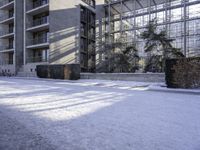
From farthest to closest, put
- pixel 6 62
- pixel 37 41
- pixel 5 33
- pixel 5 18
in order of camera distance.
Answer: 1. pixel 5 33
2. pixel 5 18
3. pixel 6 62
4. pixel 37 41

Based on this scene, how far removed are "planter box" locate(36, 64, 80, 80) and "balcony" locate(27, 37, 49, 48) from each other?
25.2ft

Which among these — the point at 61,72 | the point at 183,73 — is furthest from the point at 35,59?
the point at 183,73

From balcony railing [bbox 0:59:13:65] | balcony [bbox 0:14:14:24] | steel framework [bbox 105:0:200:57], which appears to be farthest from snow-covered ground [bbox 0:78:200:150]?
balcony [bbox 0:14:14:24]

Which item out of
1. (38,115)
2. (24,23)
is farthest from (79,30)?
(38,115)

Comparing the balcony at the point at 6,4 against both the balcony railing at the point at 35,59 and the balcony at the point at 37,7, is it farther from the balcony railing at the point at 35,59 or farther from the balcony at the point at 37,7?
the balcony railing at the point at 35,59

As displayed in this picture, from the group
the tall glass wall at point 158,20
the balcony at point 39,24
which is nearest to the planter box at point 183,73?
the tall glass wall at point 158,20

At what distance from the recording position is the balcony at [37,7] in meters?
32.6

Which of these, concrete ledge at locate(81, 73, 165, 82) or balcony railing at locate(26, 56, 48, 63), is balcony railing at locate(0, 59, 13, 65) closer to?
balcony railing at locate(26, 56, 48, 63)

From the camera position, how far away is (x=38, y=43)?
34.7m

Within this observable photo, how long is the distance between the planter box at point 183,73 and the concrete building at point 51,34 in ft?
67.1

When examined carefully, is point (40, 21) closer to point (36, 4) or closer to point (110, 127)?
point (36, 4)

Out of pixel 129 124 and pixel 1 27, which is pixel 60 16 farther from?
pixel 129 124

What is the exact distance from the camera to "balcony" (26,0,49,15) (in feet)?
107

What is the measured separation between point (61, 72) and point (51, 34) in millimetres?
9955
